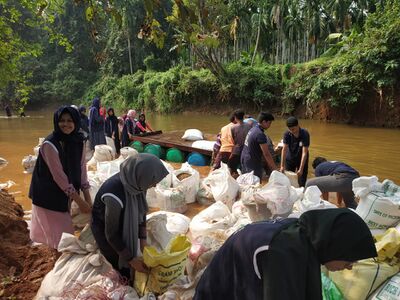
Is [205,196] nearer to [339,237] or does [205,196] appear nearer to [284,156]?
[284,156]

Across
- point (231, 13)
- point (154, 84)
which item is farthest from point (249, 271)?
point (154, 84)

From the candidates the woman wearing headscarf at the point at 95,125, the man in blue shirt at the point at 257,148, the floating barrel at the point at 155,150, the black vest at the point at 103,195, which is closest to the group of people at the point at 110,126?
the woman wearing headscarf at the point at 95,125

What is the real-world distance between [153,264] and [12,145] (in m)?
11.3

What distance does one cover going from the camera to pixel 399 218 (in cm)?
291

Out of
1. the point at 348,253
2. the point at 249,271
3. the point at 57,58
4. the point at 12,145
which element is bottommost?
the point at 12,145

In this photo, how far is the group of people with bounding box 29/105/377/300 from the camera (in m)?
1.12

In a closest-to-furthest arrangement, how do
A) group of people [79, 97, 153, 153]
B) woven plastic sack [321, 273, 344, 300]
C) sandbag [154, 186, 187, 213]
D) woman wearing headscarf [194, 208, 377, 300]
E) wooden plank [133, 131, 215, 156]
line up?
woman wearing headscarf [194, 208, 377, 300] → woven plastic sack [321, 273, 344, 300] → sandbag [154, 186, 187, 213] → wooden plank [133, 131, 215, 156] → group of people [79, 97, 153, 153]

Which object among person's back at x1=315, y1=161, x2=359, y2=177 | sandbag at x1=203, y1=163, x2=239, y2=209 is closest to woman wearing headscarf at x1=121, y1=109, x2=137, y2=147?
sandbag at x1=203, y1=163, x2=239, y2=209

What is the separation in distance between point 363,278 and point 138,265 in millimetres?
1324

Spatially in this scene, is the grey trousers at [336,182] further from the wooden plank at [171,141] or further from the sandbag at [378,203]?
the wooden plank at [171,141]

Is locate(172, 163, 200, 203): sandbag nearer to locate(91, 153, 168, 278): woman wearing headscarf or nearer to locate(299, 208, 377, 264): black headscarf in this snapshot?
locate(91, 153, 168, 278): woman wearing headscarf

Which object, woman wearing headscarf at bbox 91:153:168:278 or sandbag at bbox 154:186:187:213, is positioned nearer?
woman wearing headscarf at bbox 91:153:168:278

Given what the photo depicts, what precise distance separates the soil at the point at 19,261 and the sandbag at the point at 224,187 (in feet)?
6.91

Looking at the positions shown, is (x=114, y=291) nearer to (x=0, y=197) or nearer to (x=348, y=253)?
(x=348, y=253)
